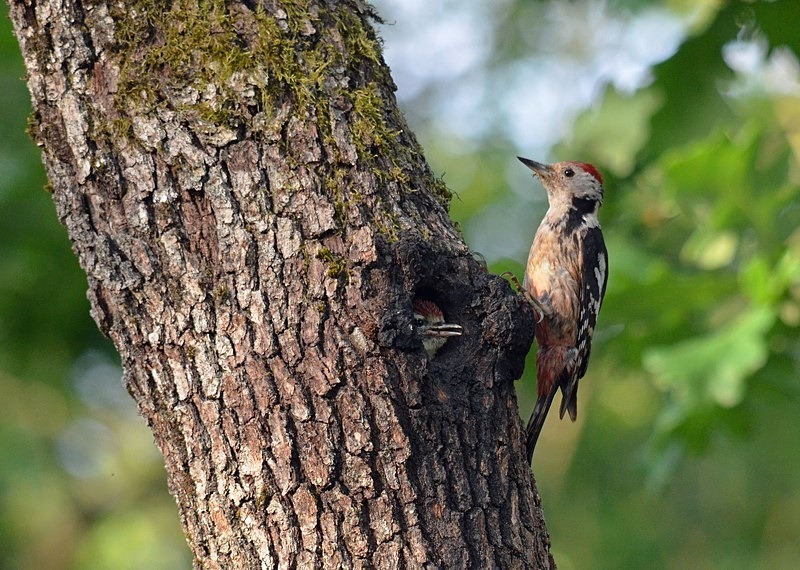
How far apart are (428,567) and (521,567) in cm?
27

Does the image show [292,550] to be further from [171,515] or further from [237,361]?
[171,515]

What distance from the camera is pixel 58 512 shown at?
8.30 meters

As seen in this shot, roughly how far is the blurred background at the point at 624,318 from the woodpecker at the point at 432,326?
3.60ft

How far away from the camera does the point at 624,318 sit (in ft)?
15.7

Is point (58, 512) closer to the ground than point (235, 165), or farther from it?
farther from it

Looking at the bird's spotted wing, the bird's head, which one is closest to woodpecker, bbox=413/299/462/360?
the bird's spotted wing

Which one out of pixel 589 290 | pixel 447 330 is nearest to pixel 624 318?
pixel 589 290

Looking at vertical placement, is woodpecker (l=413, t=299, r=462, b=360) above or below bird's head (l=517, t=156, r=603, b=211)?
below

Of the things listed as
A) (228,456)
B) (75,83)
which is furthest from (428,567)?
(75,83)

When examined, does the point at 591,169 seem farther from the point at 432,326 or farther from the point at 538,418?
the point at 432,326

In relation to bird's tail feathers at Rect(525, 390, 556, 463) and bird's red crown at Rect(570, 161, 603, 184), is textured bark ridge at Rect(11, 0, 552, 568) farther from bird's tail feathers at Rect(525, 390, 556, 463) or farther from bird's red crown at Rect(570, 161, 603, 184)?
bird's red crown at Rect(570, 161, 603, 184)

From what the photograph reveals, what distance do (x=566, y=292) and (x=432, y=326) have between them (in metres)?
2.64

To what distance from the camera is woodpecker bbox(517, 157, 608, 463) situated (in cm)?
504

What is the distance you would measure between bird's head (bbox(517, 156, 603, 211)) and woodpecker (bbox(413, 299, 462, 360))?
3.09m
